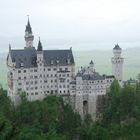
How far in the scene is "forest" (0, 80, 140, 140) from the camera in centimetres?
5309

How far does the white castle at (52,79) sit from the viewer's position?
2395 inches

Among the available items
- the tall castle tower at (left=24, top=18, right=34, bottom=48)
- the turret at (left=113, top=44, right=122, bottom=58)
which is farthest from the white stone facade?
the tall castle tower at (left=24, top=18, right=34, bottom=48)

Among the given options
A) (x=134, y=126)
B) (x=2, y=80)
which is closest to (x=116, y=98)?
(x=134, y=126)

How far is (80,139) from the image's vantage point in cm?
5578

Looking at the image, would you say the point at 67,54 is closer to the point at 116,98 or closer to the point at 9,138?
the point at 116,98

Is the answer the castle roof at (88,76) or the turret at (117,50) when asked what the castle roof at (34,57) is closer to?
the castle roof at (88,76)

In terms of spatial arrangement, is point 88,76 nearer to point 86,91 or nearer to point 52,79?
point 86,91

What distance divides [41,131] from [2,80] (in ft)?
193

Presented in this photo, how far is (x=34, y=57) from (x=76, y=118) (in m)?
10.1

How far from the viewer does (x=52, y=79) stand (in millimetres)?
62688

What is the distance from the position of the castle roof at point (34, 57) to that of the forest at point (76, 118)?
15.5ft

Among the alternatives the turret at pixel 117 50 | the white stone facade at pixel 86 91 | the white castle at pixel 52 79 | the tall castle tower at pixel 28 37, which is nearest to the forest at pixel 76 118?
the white stone facade at pixel 86 91

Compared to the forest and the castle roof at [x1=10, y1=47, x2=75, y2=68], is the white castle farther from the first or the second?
the forest

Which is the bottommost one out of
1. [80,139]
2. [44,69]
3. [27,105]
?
[80,139]
